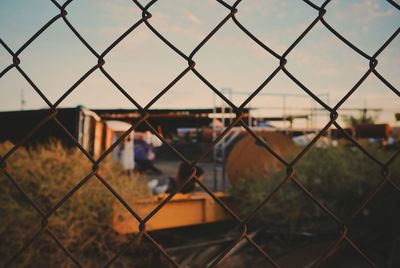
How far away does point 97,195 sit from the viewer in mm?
4875

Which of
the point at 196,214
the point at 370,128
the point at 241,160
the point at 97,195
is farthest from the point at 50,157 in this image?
the point at 370,128

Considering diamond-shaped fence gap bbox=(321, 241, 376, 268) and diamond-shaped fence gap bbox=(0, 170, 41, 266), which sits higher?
diamond-shaped fence gap bbox=(0, 170, 41, 266)

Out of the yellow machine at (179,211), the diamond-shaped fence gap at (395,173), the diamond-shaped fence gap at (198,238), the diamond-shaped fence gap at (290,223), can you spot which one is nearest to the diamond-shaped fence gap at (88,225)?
the yellow machine at (179,211)

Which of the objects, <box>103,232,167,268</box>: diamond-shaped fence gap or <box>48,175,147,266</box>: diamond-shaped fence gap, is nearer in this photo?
<box>48,175,147,266</box>: diamond-shaped fence gap

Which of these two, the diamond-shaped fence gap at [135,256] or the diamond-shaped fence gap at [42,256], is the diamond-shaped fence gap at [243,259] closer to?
the diamond-shaped fence gap at [135,256]

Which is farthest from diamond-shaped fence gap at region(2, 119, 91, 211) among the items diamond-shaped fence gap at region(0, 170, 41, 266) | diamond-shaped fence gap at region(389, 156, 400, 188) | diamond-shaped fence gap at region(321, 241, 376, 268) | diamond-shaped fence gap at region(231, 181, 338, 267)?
diamond-shaped fence gap at region(389, 156, 400, 188)

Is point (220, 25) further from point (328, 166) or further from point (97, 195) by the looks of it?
point (328, 166)

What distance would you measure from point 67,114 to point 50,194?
8.57 feet

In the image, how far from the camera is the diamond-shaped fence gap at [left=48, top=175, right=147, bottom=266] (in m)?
4.30

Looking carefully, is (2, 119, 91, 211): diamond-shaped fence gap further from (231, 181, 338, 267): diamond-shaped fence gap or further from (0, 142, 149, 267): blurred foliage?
(231, 181, 338, 267): diamond-shaped fence gap

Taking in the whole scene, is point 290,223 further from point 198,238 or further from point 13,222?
point 13,222

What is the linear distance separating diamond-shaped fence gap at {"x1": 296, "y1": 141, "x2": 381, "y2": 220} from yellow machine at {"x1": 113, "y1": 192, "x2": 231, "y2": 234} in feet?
5.72

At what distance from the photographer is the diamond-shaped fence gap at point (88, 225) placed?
430 centimetres

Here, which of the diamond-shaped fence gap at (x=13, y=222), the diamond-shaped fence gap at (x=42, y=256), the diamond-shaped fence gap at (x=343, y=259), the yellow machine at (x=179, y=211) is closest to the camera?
the diamond-shaped fence gap at (x=42, y=256)
